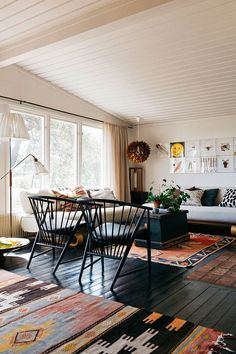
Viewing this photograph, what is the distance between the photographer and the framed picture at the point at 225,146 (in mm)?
6262

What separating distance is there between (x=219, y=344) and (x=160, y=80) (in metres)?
4.20

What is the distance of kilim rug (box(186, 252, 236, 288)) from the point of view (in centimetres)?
297

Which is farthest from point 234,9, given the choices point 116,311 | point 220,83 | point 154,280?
point 116,311

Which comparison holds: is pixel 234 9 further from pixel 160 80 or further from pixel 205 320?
pixel 205 320

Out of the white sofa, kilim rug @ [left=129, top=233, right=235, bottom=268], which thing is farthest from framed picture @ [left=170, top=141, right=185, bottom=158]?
kilim rug @ [left=129, top=233, right=235, bottom=268]

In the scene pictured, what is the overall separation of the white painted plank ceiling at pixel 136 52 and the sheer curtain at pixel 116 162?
1.76ft

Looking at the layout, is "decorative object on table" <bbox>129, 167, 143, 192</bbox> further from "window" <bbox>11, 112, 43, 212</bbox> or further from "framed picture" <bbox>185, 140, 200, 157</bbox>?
"window" <bbox>11, 112, 43, 212</bbox>

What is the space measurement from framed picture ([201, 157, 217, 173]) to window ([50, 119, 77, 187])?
2.61 m

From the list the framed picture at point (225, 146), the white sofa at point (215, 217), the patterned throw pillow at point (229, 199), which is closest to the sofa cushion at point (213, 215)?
the white sofa at point (215, 217)

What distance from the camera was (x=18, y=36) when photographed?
386cm

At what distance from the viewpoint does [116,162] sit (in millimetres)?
6914

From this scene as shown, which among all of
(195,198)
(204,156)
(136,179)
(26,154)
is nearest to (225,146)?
(204,156)

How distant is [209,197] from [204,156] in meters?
0.90

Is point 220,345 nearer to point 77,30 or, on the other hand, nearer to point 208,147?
point 77,30
